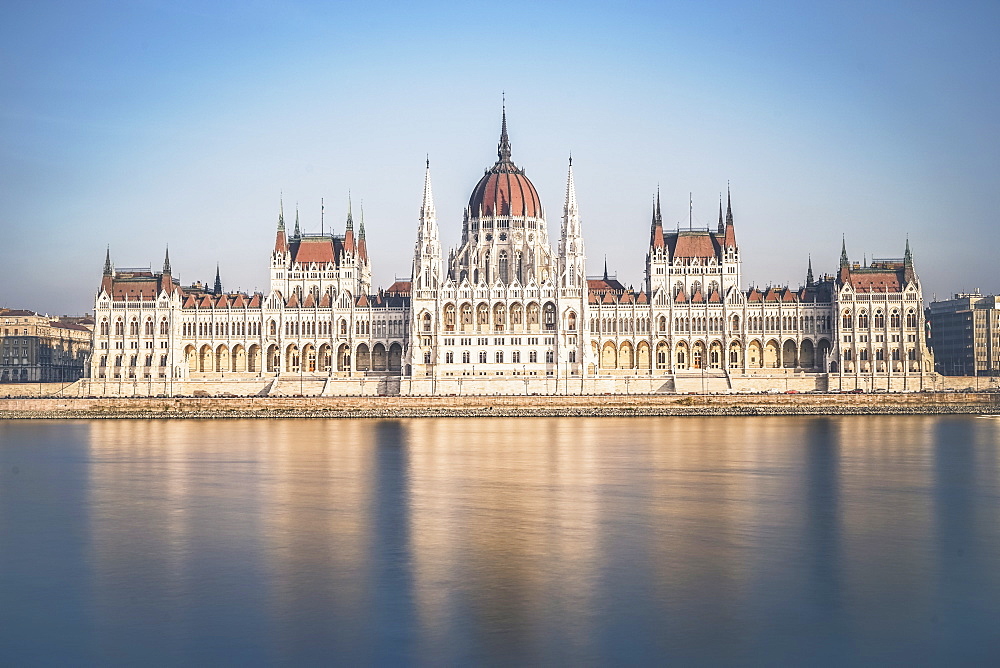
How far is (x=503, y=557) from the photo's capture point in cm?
3375

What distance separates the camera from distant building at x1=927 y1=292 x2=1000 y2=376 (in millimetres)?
138750

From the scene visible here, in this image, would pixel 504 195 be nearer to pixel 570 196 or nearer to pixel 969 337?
pixel 570 196

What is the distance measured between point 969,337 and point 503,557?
120m

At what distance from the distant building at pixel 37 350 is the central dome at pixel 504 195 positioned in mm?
51033

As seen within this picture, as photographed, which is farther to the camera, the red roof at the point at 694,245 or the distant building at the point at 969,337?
the distant building at the point at 969,337

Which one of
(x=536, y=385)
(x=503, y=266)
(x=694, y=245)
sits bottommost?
(x=536, y=385)

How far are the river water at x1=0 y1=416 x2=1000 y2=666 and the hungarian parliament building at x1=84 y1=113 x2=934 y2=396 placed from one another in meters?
46.7

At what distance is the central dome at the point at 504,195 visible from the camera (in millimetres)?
118188

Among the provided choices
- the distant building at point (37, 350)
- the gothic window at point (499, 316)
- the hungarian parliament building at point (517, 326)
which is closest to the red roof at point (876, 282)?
the hungarian parliament building at point (517, 326)

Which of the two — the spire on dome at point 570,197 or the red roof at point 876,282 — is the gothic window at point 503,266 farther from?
the red roof at point 876,282

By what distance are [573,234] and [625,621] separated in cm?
8878

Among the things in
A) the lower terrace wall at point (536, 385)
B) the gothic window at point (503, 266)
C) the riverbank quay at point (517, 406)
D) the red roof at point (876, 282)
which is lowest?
the riverbank quay at point (517, 406)

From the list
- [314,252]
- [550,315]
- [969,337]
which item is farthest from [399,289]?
[969,337]

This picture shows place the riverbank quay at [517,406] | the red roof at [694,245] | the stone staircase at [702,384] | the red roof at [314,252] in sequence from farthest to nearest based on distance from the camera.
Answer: the red roof at [314,252]
the red roof at [694,245]
the stone staircase at [702,384]
the riverbank quay at [517,406]
